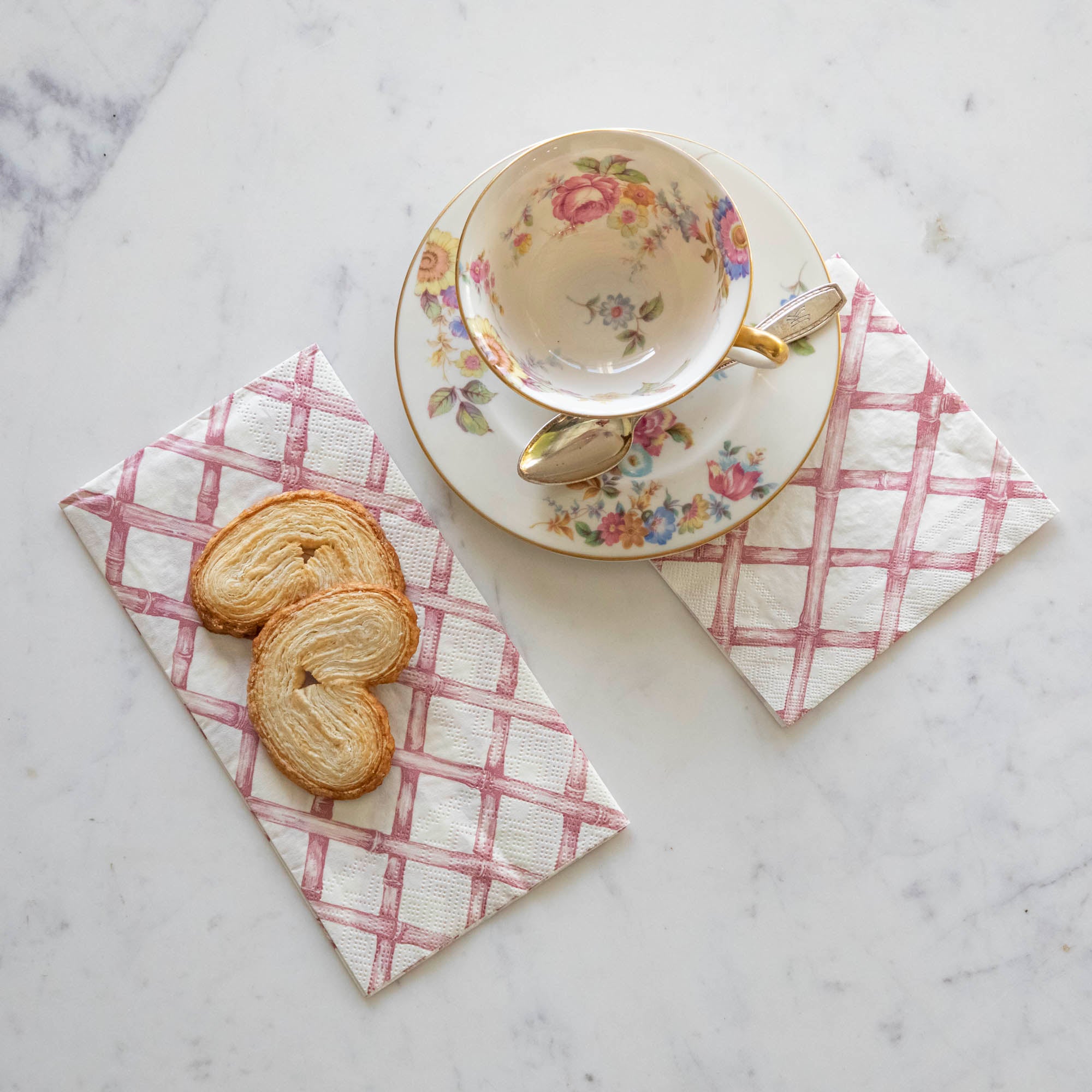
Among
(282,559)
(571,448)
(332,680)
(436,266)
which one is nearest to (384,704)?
(332,680)

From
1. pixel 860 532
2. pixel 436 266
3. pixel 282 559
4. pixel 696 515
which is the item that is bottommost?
pixel 860 532

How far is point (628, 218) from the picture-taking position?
0.92 metres

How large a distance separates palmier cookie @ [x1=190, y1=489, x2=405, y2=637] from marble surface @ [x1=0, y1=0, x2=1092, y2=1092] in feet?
0.32

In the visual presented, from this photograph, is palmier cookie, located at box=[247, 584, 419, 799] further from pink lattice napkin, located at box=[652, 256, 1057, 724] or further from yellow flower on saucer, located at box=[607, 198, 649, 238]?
yellow flower on saucer, located at box=[607, 198, 649, 238]

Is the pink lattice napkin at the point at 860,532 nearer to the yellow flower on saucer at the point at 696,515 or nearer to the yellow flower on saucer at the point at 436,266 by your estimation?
the yellow flower on saucer at the point at 696,515

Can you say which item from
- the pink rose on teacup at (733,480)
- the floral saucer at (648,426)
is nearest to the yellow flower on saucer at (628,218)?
the floral saucer at (648,426)

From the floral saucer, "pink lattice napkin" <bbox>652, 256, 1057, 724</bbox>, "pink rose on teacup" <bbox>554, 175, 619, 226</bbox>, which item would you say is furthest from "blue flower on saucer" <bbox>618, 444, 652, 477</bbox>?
"pink rose on teacup" <bbox>554, 175, 619, 226</bbox>

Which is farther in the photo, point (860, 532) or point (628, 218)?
point (860, 532)

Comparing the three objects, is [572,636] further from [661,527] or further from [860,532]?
[860,532]

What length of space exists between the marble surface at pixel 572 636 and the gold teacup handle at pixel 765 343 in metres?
0.26

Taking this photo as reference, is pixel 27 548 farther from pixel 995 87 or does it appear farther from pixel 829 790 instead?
pixel 995 87

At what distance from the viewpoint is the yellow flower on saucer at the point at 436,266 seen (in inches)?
38.3

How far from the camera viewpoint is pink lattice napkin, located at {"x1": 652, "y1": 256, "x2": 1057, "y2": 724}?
103 centimetres

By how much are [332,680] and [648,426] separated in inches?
16.1
